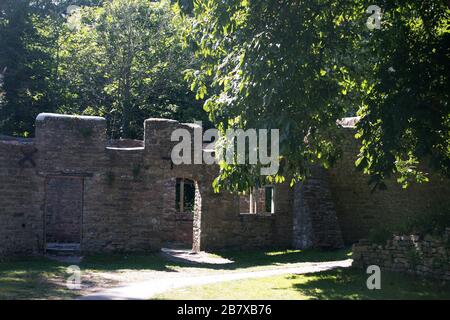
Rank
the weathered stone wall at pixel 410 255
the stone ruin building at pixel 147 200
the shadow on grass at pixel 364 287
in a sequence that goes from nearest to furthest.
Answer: the shadow on grass at pixel 364 287, the weathered stone wall at pixel 410 255, the stone ruin building at pixel 147 200

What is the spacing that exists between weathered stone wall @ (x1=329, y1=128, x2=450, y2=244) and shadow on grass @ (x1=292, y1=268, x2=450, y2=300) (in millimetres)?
8038

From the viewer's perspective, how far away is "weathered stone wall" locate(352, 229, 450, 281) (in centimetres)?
1298

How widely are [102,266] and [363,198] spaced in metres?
10.7

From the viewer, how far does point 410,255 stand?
1380 cm

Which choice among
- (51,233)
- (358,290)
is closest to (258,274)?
(358,290)

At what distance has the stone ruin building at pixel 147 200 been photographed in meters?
18.2

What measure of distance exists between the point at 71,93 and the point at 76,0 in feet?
34.3
